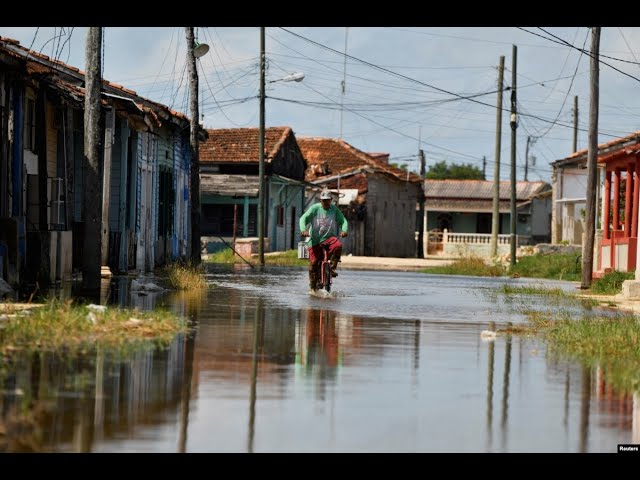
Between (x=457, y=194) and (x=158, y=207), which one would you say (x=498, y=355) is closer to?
(x=158, y=207)

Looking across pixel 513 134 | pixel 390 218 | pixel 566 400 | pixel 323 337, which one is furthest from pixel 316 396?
pixel 390 218

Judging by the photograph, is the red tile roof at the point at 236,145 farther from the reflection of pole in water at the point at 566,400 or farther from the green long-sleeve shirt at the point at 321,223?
the reflection of pole in water at the point at 566,400

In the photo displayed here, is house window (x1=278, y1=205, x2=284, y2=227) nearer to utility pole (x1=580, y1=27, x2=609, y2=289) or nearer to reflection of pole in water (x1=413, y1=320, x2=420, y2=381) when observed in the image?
utility pole (x1=580, y1=27, x2=609, y2=289)

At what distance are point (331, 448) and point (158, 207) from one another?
27.5 m

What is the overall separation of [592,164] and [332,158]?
43912mm

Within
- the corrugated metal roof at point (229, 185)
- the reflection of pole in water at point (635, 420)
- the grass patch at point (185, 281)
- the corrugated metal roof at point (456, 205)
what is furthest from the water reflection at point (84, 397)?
the corrugated metal roof at point (456, 205)

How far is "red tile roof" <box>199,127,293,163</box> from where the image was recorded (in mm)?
54406

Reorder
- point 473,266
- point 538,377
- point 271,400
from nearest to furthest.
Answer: point 271,400 < point 538,377 < point 473,266

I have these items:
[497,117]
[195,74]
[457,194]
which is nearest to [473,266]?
[497,117]

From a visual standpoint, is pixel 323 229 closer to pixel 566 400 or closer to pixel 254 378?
pixel 254 378

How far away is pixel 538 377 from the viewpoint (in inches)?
429

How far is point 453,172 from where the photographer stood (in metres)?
131

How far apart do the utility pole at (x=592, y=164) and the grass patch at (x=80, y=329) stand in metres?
17.0

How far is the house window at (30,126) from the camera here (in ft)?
74.0
